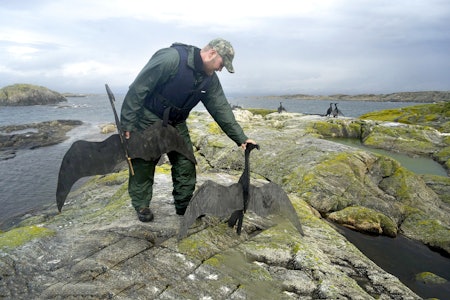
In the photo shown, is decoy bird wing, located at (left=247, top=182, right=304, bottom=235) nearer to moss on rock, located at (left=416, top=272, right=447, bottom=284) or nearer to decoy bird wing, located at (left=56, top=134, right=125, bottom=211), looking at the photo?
decoy bird wing, located at (left=56, top=134, right=125, bottom=211)

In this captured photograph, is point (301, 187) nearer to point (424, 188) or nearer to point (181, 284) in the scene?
point (424, 188)

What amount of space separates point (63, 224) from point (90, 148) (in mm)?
1793

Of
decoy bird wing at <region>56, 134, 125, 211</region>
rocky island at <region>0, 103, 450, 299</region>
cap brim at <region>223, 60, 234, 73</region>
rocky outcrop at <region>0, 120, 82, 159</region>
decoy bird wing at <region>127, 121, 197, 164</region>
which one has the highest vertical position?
cap brim at <region>223, 60, 234, 73</region>

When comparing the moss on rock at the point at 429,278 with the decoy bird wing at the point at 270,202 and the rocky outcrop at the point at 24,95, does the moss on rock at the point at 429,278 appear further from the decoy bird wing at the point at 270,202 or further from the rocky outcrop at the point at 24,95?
the rocky outcrop at the point at 24,95

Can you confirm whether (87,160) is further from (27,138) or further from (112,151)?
(27,138)

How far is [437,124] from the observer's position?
30.4 m

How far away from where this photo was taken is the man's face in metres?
4.57

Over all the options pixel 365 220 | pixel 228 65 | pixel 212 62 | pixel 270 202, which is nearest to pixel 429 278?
pixel 365 220

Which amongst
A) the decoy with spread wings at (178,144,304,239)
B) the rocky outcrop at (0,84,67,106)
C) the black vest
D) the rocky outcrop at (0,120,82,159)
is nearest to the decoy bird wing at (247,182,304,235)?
the decoy with spread wings at (178,144,304,239)

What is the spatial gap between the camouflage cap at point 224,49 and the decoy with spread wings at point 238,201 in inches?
57.3

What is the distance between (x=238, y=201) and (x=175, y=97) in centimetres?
205

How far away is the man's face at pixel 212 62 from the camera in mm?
4566

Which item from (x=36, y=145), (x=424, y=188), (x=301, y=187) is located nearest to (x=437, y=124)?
(x=424, y=188)

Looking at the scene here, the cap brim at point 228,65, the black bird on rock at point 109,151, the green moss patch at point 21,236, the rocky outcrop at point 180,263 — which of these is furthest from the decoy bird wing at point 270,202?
the green moss patch at point 21,236
